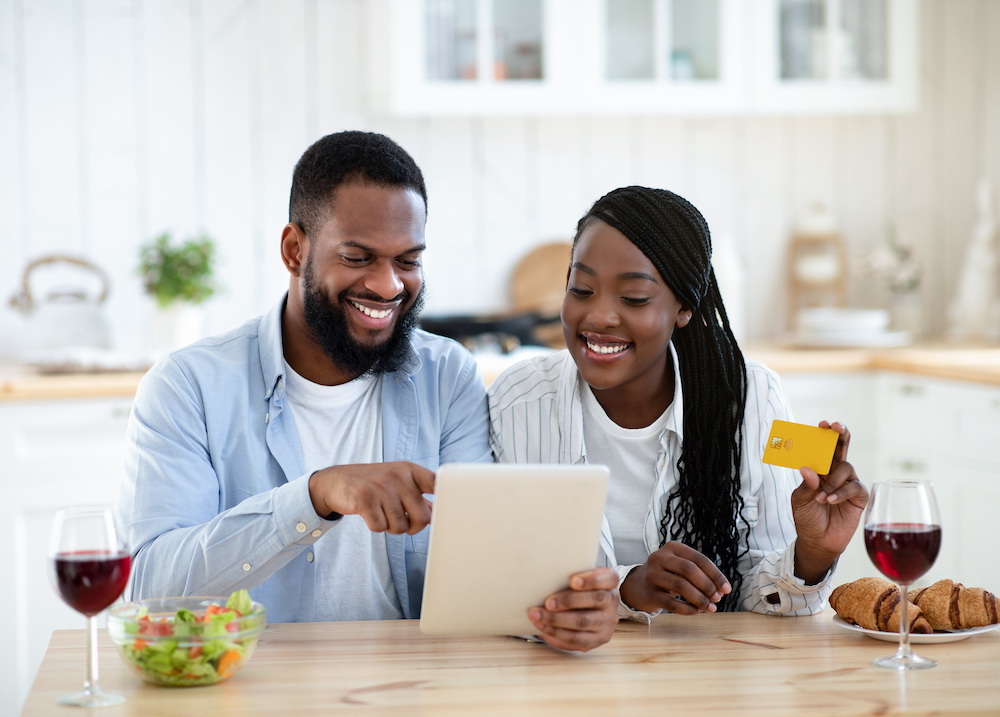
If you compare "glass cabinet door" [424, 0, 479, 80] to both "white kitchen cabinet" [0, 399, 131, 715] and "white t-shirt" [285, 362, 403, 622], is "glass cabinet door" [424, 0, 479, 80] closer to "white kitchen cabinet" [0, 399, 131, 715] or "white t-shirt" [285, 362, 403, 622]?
"white kitchen cabinet" [0, 399, 131, 715]

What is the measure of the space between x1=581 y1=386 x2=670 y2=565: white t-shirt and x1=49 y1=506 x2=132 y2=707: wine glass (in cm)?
78

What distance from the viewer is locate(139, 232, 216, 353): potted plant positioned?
9.87ft

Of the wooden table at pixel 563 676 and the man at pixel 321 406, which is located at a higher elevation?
Answer: the man at pixel 321 406

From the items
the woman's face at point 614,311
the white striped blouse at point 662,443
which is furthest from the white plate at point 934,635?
the woman's face at point 614,311

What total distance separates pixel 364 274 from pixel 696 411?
0.56 m

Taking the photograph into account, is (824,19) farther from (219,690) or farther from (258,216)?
(219,690)

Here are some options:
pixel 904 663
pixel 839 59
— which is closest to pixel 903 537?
pixel 904 663

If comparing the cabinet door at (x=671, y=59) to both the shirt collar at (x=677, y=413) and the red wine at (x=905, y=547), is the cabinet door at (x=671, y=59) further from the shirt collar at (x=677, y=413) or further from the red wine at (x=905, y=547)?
the red wine at (x=905, y=547)

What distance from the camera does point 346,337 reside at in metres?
1.58

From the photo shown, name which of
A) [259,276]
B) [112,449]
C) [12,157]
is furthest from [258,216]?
[112,449]

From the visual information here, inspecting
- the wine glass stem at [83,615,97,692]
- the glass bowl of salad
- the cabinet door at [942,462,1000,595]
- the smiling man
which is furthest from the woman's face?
the cabinet door at [942,462,1000,595]

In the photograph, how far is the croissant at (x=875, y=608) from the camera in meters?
1.18

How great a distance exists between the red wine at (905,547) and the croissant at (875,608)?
4.0 inches

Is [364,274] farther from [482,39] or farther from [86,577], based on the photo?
[482,39]
